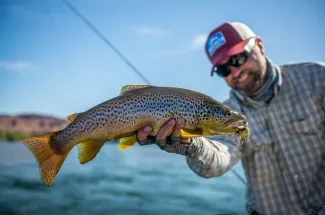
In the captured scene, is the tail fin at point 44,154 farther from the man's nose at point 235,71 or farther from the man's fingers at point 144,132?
the man's nose at point 235,71

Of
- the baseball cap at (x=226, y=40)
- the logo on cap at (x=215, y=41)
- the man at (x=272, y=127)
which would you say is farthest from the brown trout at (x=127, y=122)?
the logo on cap at (x=215, y=41)

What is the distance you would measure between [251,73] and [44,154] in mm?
3033

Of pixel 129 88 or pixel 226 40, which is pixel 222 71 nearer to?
pixel 226 40

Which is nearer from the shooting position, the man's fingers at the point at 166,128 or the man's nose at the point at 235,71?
the man's fingers at the point at 166,128

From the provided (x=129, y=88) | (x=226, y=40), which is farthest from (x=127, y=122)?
(x=226, y=40)

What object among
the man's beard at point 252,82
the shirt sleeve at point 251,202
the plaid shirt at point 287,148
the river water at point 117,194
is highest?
the man's beard at point 252,82

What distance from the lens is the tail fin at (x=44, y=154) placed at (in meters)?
2.58

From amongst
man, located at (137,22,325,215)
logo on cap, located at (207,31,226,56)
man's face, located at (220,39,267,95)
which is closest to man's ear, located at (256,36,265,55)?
man, located at (137,22,325,215)

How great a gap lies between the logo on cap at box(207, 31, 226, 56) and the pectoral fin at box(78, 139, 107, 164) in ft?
8.92

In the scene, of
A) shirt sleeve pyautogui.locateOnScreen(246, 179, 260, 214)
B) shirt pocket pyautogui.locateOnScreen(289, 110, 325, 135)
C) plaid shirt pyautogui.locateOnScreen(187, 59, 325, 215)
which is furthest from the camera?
shirt sleeve pyautogui.locateOnScreen(246, 179, 260, 214)

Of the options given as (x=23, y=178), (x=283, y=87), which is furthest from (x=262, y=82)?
(x=23, y=178)

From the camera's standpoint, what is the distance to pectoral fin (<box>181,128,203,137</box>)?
9.17ft

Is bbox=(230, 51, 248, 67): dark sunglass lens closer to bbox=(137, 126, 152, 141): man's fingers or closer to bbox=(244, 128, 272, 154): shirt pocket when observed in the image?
bbox=(244, 128, 272, 154): shirt pocket

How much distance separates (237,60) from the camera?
4617 millimetres
